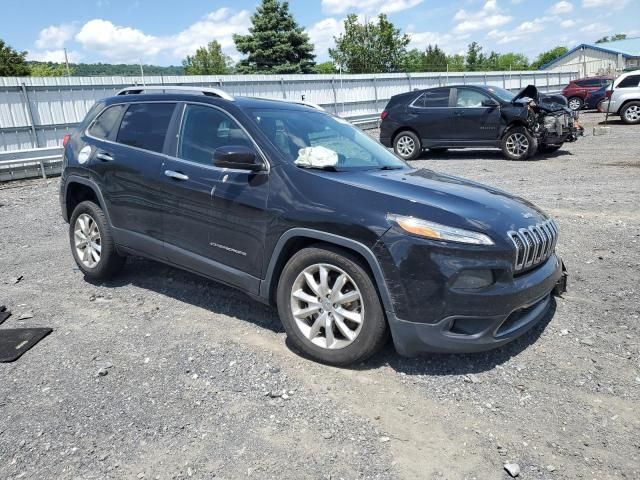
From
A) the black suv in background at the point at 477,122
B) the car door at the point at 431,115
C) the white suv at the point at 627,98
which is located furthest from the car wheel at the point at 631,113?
the car door at the point at 431,115

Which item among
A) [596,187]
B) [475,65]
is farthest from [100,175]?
[475,65]

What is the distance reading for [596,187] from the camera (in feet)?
29.2

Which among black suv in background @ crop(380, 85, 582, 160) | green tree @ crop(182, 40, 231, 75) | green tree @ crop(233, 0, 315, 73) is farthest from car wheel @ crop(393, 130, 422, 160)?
green tree @ crop(182, 40, 231, 75)

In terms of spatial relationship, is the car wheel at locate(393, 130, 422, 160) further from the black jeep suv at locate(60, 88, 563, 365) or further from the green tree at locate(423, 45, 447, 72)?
the green tree at locate(423, 45, 447, 72)

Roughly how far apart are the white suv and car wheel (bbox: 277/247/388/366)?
64.8ft

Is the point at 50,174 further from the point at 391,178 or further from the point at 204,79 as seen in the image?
the point at 391,178

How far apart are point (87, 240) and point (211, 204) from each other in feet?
6.37

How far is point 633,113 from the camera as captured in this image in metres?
19.1

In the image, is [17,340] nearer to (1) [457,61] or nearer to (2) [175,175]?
(2) [175,175]

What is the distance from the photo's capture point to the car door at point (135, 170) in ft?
14.5

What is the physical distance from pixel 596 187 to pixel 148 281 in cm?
750

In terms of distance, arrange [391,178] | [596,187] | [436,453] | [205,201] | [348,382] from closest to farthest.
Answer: [436,453] → [348,382] → [391,178] → [205,201] → [596,187]

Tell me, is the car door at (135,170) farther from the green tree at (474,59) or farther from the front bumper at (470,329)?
the green tree at (474,59)

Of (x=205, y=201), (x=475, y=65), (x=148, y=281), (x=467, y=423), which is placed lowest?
(x=467, y=423)
